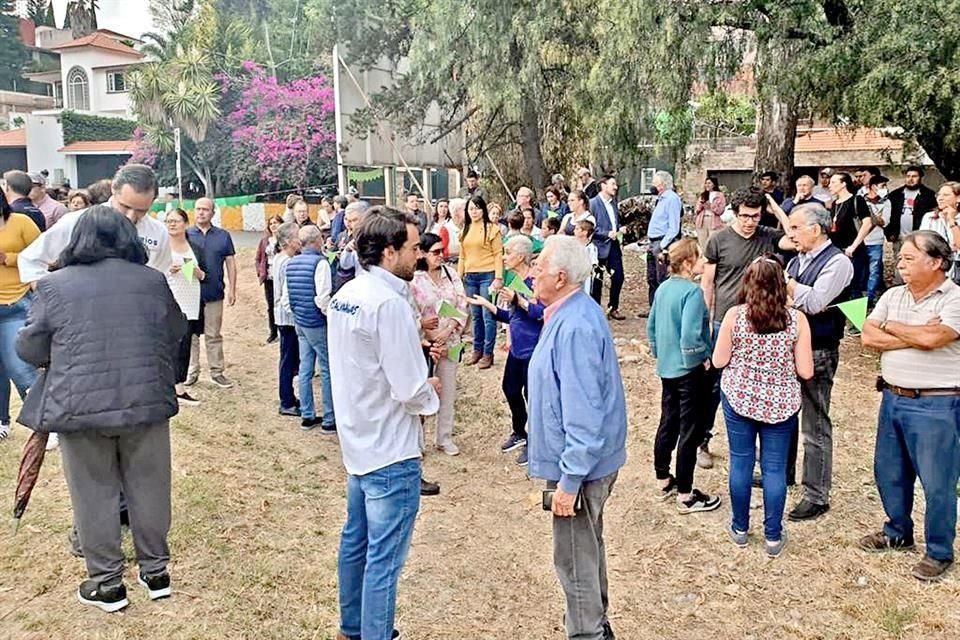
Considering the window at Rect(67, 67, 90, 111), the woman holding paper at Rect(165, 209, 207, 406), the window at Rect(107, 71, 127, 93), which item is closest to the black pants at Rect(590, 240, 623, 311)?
the woman holding paper at Rect(165, 209, 207, 406)

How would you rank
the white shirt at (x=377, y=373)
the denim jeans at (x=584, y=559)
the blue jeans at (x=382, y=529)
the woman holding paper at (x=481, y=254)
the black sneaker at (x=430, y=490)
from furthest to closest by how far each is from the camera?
1. the woman holding paper at (x=481, y=254)
2. the black sneaker at (x=430, y=490)
3. the denim jeans at (x=584, y=559)
4. the blue jeans at (x=382, y=529)
5. the white shirt at (x=377, y=373)

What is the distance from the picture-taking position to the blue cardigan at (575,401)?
3180mm

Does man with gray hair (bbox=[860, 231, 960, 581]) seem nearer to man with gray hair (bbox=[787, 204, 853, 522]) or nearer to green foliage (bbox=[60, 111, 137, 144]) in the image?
man with gray hair (bbox=[787, 204, 853, 522])

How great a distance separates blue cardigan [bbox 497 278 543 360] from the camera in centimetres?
600

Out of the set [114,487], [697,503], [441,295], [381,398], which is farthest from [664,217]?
[114,487]

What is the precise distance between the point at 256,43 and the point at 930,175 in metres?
29.3

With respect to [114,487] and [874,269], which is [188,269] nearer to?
[114,487]

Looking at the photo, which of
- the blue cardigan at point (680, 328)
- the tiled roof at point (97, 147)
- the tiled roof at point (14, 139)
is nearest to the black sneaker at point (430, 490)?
the blue cardigan at point (680, 328)

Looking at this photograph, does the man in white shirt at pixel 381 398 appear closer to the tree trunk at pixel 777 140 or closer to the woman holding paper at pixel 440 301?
the woman holding paper at pixel 440 301

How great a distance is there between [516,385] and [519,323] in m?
Answer: 0.59

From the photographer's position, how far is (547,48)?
13.9 meters

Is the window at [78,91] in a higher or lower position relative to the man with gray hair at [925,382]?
higher

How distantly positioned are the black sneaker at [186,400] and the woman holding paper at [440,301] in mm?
2634

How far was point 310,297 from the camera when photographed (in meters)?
6.65
